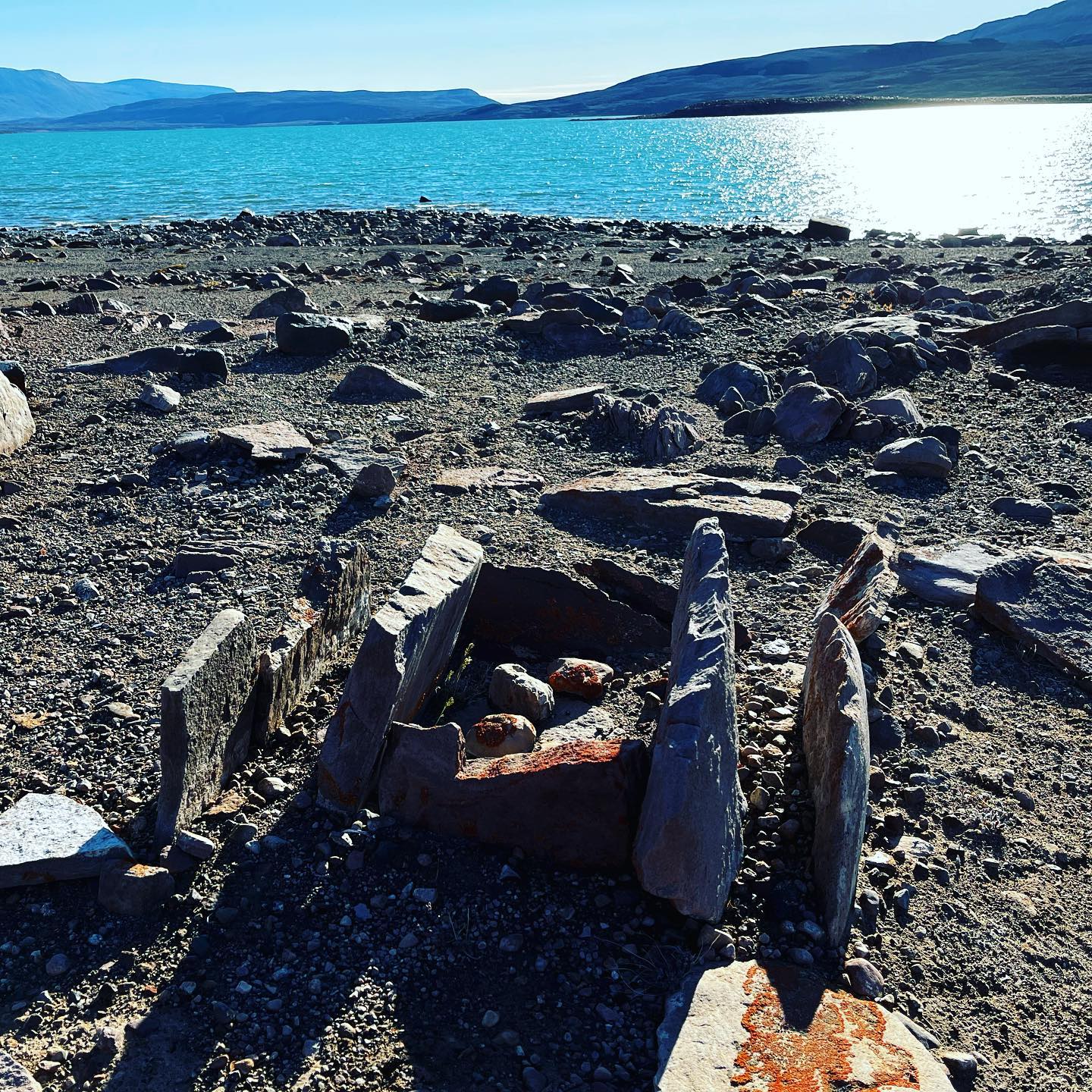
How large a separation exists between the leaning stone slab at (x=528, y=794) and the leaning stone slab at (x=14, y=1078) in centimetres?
122

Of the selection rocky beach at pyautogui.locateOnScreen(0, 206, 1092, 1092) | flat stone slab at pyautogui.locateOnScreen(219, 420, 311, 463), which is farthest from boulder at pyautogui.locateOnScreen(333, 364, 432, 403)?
flat stone slab at pyautogui.locateOnScreen(219, 420, 311, 463)

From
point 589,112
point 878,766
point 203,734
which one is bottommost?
point 878,766

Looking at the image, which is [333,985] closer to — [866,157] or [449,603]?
[449,603]

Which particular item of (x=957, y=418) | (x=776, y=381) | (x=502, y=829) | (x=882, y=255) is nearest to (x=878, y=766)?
(x=502, y=829)

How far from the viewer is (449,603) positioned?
12.2ft

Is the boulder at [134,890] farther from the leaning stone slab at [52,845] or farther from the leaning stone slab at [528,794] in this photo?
the leaning stone slab at [528,794]

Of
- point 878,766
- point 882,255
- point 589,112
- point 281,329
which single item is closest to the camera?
point 878,766

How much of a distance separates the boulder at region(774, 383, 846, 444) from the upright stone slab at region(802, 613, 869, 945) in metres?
4.13

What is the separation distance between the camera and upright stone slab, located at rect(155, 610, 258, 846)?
9.78 feet

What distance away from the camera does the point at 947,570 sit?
16.7 ft

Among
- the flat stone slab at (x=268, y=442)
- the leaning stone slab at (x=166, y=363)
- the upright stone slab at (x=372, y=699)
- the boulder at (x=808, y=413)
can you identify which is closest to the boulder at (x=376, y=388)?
the leaning stone slab at (x=166, y=363)

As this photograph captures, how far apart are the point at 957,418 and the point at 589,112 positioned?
20027 cm

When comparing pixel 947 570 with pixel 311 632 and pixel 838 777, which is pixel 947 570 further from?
pixel 311 632

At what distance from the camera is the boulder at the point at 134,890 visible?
283cm
